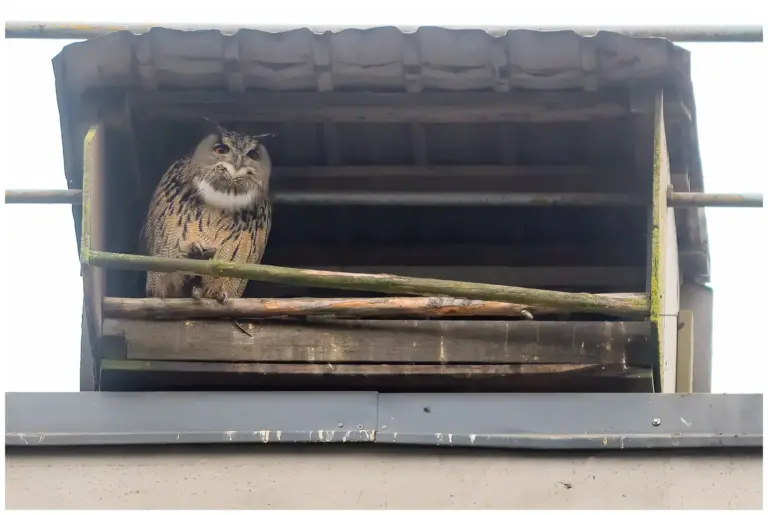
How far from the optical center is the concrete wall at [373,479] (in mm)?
5184

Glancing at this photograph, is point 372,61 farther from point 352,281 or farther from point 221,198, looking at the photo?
point 221,198

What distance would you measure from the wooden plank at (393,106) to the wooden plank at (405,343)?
2.61 ft

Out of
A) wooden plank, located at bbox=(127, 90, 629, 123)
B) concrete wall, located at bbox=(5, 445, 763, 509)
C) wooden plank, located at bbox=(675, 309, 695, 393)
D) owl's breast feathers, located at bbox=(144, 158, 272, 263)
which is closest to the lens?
concrete wall, located at bbox=(5, 445, 763, 509)

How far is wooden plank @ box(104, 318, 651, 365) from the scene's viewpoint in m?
5.77

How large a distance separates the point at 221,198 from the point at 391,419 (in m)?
1.60

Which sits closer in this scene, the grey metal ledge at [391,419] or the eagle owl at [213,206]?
the grey metal ledge at [391,419]

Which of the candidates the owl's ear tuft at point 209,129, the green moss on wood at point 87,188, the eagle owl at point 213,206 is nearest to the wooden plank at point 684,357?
the eagle owl at point 213,206

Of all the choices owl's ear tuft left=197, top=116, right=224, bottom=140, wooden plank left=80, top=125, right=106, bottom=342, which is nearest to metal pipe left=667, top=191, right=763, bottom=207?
owl's ear tuft left=197, top=116, right=224, bottom=140

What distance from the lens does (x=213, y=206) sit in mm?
6621

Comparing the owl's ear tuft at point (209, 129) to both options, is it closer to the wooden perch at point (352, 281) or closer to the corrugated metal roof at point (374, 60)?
the corrugated metal roof at point (374, 60)

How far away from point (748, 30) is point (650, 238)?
85 centimetres

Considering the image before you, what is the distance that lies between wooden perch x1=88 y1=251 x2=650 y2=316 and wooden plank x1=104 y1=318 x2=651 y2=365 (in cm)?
18

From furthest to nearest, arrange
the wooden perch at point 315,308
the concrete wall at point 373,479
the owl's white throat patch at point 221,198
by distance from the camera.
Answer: the owl's white throat patch at point 221,198, the wooden perch at point 315,308, the concrete wall at point 373,479

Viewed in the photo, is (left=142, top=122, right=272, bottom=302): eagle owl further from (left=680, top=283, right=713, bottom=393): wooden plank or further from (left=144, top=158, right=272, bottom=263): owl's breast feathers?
(left=680, top=283, right=713, bottom=393): wooden plank
